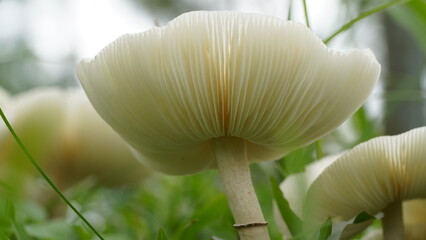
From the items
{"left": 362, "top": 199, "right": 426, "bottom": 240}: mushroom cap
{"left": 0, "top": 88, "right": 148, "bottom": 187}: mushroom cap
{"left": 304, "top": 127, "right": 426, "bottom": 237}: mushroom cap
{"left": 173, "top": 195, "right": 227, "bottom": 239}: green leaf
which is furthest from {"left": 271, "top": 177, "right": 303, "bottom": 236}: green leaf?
{"left": 0, "top": 88, "right": 148, "bottom": 187}: mushroom cap

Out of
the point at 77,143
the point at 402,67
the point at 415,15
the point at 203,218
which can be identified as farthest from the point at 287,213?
the point at 402,67

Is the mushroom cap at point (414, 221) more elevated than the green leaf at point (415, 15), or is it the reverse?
the green leaf at point (415, 15)

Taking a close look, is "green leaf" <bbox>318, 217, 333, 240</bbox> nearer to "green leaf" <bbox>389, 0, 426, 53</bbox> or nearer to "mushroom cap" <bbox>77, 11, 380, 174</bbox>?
"mushroom cap" <bbox>77, 11, 380, 174</bbox>

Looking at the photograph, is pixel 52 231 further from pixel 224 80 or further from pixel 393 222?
pixel 393 222

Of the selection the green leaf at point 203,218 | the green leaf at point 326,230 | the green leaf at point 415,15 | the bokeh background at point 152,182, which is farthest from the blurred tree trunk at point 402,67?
the green leaf at point 326,230

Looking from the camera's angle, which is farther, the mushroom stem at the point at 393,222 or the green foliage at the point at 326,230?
the mushroom stem at the point at 393,222

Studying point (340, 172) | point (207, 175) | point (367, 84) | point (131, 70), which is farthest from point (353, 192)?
point (207, 175)

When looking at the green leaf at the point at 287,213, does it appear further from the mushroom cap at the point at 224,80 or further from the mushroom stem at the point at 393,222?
the mushroom stem at the point at 393,222
